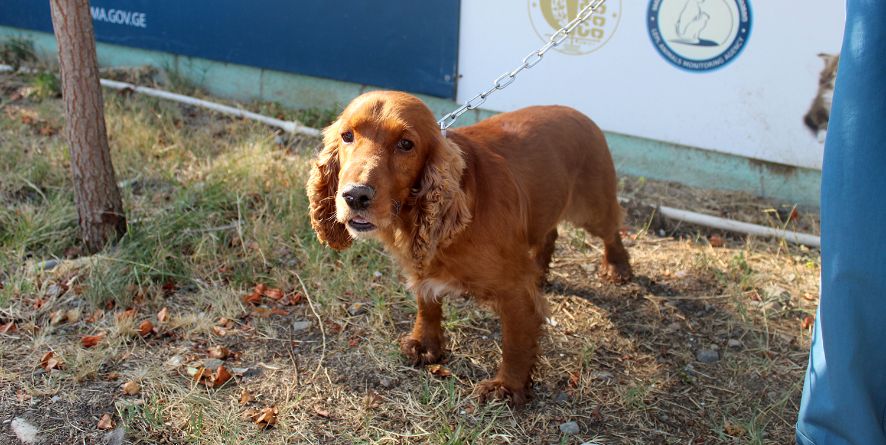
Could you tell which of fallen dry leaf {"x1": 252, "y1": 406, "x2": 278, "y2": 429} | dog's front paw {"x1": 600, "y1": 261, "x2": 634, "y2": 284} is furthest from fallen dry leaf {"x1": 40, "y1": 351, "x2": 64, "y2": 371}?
dog's front paw {"x1": 600, "y1": 261, "x2": 634, "y2": 284}

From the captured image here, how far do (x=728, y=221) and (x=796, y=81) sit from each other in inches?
43.5

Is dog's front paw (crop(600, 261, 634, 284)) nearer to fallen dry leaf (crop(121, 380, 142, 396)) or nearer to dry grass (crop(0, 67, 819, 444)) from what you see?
dry grass (crop(0, 67, 819, 444))

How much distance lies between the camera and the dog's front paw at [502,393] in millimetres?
3273

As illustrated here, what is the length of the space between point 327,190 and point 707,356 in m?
2.04

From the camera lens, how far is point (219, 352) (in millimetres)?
3592

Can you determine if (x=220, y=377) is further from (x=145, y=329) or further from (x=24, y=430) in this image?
(x=24, y=430)

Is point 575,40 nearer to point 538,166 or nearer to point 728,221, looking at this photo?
point 728,221

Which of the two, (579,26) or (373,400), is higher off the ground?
(579,26)

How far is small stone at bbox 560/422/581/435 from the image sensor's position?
3.17 m

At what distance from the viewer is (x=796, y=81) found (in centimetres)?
520

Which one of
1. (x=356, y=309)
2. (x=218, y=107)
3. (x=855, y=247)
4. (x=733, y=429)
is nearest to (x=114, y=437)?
(x=356, y=309)

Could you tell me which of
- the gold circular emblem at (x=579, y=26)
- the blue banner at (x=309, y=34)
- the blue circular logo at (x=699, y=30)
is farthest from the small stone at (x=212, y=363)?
the blue circular logo at (x=699, y=30)

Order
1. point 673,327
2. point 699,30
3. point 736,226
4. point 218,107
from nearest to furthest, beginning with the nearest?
point 673,327 → point 736,226 → point 699,30 → point 218,107

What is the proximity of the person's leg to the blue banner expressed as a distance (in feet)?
12.9
